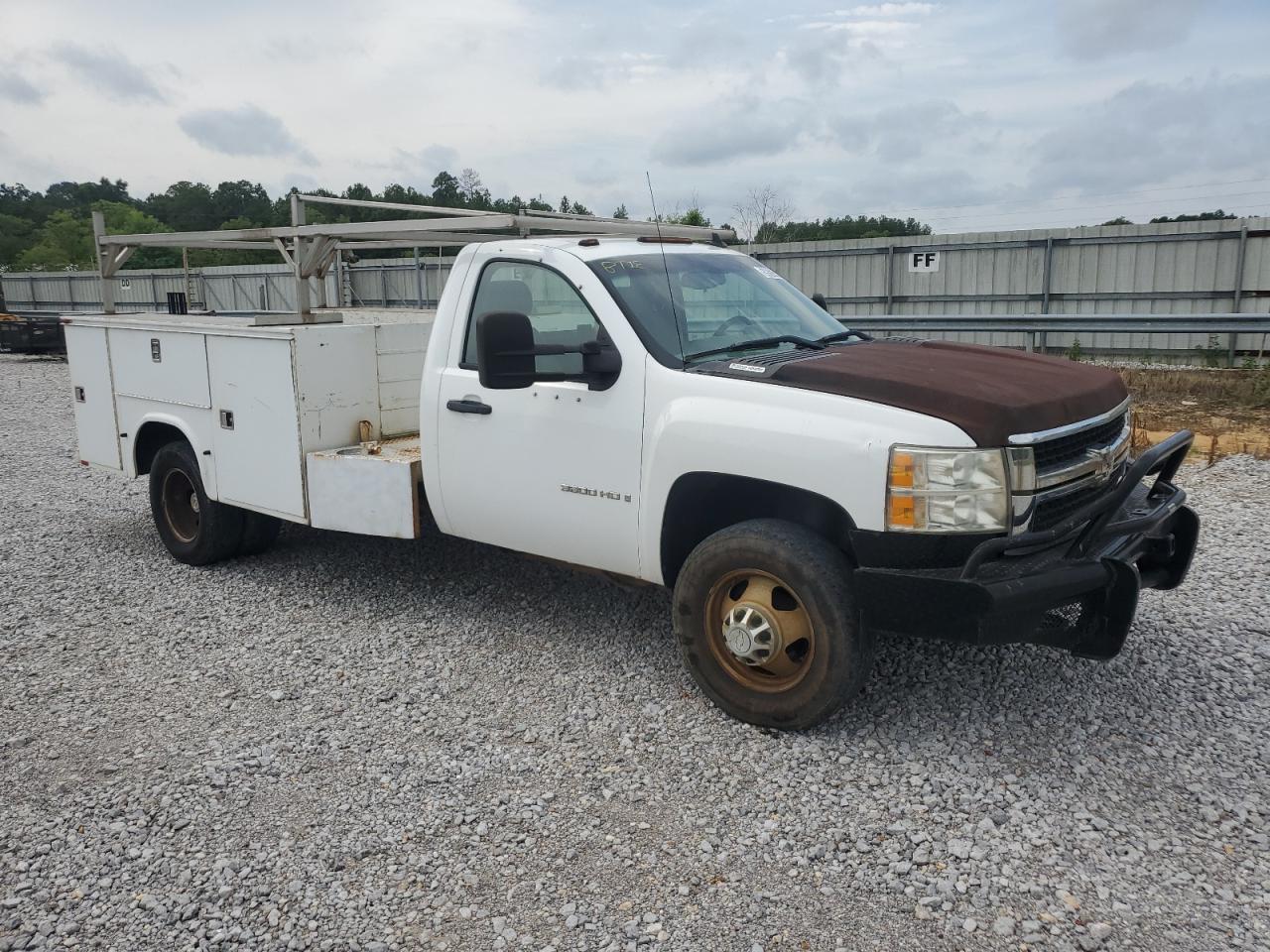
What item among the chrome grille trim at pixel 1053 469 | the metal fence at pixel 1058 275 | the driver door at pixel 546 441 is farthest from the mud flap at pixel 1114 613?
the metal fence at pixel 1058 275

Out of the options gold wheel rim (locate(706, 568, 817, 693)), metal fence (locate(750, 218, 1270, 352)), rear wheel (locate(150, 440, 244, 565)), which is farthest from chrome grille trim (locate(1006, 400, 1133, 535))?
metal fence (locate(750, 218, 1270, 352))

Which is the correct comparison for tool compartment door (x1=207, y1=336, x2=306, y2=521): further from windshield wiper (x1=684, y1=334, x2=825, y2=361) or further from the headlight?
the headlight

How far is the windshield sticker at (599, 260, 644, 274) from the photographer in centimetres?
483

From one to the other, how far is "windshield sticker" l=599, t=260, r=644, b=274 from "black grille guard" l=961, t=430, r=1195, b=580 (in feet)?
6.94

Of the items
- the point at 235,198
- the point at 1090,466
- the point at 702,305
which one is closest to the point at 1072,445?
the point at 1090,466

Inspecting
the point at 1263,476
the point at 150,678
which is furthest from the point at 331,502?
the point at 1263,476

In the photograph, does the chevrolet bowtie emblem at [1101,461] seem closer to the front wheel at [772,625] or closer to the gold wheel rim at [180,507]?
the front wheel at [772,625]

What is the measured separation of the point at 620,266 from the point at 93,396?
14.6 ft

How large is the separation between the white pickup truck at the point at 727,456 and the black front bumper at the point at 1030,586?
0.4 inches

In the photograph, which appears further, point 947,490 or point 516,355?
point 516,355

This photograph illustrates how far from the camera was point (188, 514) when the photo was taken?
6.93 m

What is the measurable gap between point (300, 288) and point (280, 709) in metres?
2.65

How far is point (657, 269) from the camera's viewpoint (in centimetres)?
497

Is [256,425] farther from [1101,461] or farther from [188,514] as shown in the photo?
[1101,461]
